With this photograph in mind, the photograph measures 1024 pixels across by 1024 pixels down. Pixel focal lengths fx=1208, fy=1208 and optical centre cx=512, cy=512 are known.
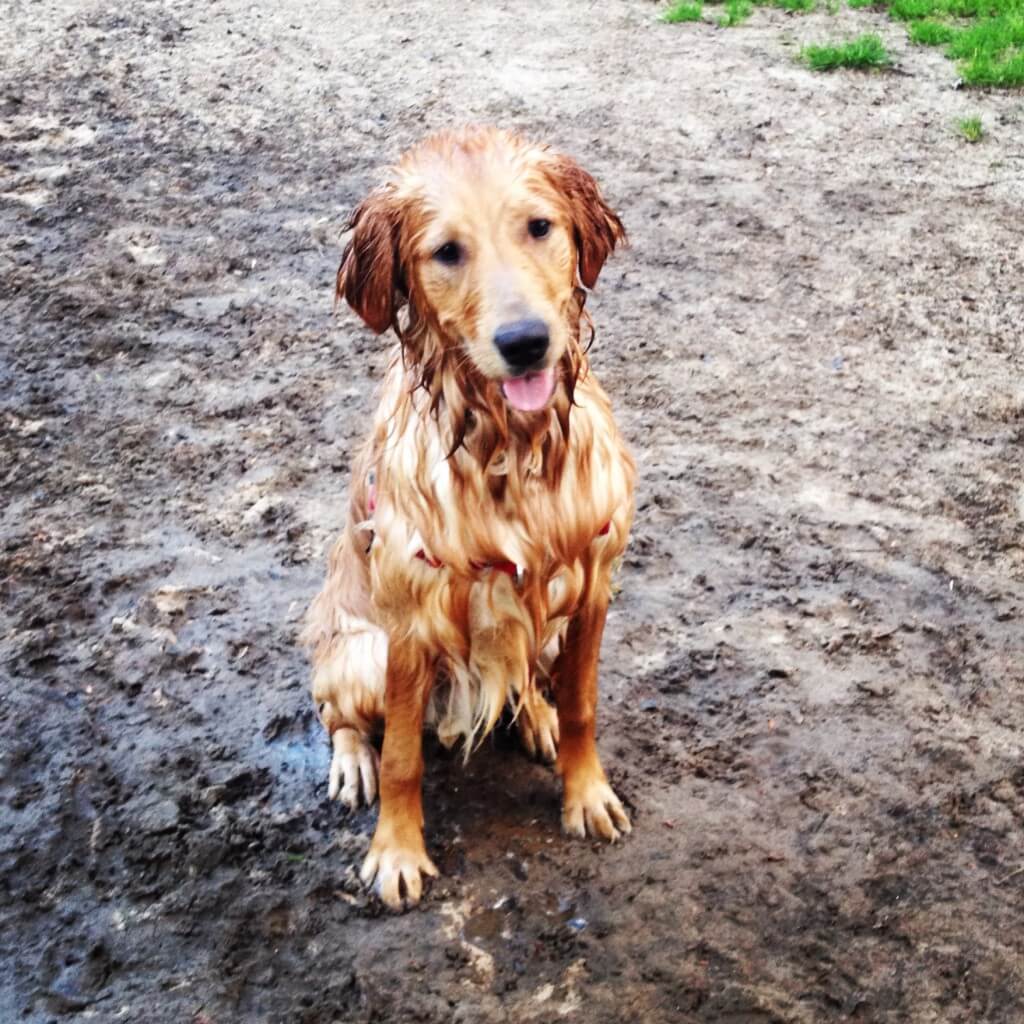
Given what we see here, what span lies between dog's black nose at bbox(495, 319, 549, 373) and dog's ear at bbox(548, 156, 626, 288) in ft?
1.13

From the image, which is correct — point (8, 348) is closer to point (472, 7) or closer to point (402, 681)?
point (402, 681)

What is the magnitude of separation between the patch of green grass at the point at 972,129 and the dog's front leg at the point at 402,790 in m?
5.55

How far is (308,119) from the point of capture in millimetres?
7883

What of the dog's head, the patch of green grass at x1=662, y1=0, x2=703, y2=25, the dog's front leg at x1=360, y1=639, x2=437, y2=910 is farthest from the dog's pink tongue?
the patch of green grass at x1=662, y1=0, x2=703, y2=25

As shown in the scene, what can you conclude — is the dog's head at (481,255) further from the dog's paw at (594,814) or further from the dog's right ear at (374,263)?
the dog's paw at (594,814)

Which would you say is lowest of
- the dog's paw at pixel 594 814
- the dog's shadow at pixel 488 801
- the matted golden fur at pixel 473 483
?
the dog's shadow at pixel 488 801

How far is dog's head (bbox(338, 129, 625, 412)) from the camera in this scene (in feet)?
8.63

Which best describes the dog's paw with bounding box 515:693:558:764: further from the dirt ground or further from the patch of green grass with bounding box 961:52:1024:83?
the patch of green grass with bounding box 961:52:1024:83

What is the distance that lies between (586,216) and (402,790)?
5.24 ft

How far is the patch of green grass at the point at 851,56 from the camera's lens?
816 centimetres

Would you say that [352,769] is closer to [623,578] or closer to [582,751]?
[582,751]

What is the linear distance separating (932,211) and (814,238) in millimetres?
720

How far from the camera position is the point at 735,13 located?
29.7 feet

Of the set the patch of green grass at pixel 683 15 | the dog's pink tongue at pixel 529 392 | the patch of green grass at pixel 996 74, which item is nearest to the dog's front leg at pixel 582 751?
the dog's pink tongue at pixel 529 392
